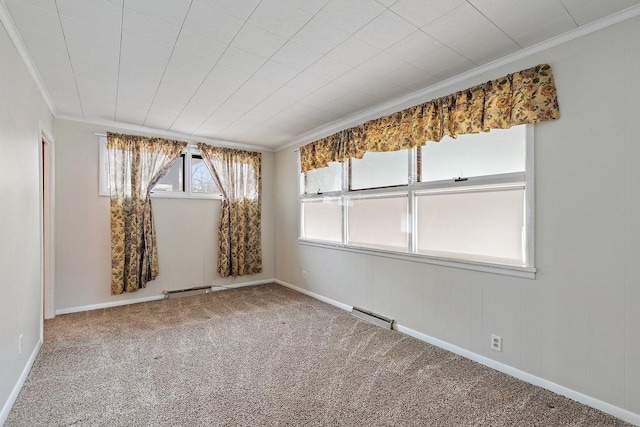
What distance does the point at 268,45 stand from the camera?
220cm

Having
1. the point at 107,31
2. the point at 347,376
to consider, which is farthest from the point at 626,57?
the point at 107,31

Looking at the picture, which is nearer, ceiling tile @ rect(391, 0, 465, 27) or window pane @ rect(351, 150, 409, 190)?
ceiling tile @ rect(391, 0, 465, 27)

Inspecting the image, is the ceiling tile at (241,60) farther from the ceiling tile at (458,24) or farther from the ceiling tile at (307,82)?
the ceiling tile at (458,24)

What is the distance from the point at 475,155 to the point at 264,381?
8.28ft

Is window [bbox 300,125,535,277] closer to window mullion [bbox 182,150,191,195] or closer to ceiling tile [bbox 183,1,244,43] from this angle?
ceiling tile [bbox 183,1,244,43]

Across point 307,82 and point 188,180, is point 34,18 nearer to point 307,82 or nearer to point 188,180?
point 307,82

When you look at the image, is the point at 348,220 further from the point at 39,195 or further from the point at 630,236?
the point at 39,195

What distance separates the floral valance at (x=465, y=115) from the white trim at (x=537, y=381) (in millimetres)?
1864

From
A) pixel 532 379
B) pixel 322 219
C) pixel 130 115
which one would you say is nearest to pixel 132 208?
pixel 130 115

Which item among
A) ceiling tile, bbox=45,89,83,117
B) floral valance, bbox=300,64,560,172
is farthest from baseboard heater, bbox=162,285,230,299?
floral valance, bbox=300,64,560,172

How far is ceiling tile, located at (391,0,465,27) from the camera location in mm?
1745

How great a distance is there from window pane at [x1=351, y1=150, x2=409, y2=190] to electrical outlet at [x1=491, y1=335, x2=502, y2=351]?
63.3 inches

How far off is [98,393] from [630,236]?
363 cm

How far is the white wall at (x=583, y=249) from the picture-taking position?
1.86 m
